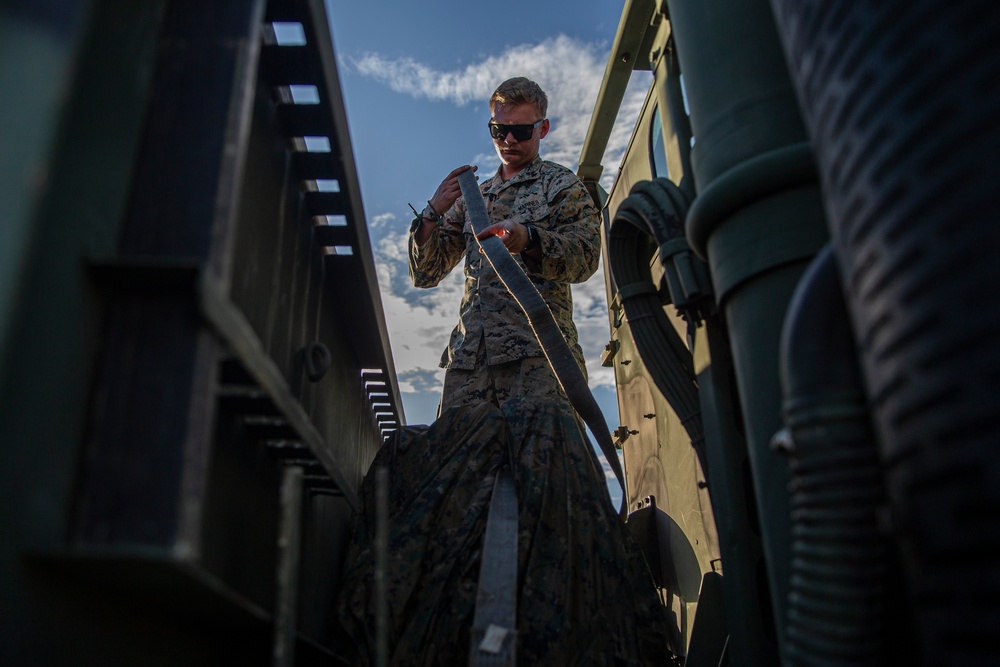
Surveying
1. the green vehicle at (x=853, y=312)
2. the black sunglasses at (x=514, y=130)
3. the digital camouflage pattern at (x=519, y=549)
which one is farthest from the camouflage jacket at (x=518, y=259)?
the green vehicle at (x=853, y=312)

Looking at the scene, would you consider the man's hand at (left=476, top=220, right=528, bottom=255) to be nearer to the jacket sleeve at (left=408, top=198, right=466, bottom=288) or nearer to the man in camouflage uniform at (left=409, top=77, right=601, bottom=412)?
the man in camouflage uniform at (left=409, top=77, right=601, bottom=412)

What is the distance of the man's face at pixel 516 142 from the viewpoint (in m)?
3.34

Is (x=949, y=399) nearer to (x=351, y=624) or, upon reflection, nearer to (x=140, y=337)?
(x=140, y=337)

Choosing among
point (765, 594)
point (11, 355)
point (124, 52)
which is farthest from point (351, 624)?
point (124, 52)

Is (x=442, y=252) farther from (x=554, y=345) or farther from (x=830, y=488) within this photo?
(x=830, y=488)

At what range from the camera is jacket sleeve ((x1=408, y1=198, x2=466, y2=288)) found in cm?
331

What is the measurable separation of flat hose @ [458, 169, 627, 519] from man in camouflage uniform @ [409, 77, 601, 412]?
0.65 feet

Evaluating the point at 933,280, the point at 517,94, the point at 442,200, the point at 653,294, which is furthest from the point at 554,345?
the point at 933,280

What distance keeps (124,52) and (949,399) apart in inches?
52.0

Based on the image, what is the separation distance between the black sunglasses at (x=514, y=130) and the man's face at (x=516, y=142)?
A: 24 mm

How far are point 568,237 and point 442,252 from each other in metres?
0.65

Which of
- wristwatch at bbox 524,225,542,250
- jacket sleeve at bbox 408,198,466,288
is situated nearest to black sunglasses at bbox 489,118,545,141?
jacket sleeve at bbox 408,198,466,288

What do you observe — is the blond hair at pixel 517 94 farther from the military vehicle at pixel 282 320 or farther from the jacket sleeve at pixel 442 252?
the military vehicle at pixel 282 320

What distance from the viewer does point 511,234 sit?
2801 millimetres
